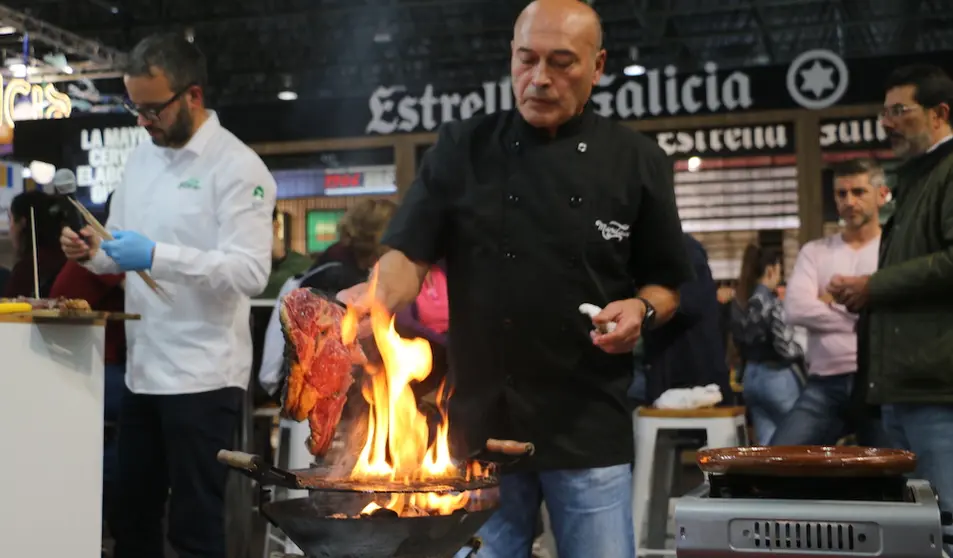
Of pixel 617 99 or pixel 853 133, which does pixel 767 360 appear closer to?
pixel 853 133

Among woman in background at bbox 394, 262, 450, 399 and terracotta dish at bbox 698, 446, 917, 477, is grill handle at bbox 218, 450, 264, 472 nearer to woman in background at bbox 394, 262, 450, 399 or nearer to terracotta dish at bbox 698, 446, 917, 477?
terracotta dish at bbox 698, 446, 917, 477

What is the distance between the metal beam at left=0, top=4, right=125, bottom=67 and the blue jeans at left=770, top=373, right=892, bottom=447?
9206 millimetres

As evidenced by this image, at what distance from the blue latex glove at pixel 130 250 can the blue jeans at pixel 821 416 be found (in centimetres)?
269

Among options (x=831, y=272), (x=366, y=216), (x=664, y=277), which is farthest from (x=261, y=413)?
(x=664, y=277)

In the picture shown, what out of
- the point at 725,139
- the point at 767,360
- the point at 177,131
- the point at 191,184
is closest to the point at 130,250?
the point at 191,184

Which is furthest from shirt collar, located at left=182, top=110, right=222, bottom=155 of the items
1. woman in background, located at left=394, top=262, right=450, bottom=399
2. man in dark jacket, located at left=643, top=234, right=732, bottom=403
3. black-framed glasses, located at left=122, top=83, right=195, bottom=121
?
man in dark jacket, located at left=643, top=234, right=732, bottom=403

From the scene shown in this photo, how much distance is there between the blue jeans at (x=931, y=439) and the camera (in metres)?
3.00

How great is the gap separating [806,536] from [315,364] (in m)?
0.87

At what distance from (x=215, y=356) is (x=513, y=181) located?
4.61ft

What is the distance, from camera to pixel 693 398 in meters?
4.76

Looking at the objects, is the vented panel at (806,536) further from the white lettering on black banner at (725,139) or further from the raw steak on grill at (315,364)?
the white lettering on black banner at (725,139)

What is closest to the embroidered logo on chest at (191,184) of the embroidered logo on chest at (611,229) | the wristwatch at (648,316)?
Answer: the embroidered logo on chest at (611,229)

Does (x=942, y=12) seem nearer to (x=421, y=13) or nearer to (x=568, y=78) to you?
(x=421, y=13)

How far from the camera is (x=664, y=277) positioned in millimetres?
2340
